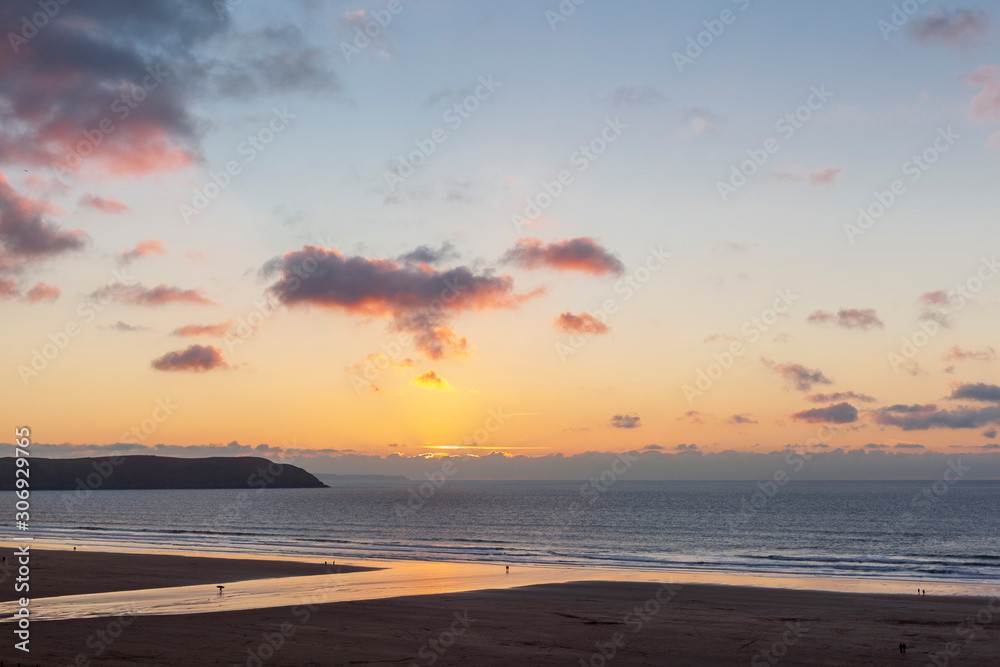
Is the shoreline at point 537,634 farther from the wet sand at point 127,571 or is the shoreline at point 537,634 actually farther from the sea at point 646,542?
the sea at point 646,542

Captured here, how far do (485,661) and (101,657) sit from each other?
10.1m

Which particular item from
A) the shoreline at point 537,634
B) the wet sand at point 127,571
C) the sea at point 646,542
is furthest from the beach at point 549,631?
the sea at point 646,542

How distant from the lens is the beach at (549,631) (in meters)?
20.4

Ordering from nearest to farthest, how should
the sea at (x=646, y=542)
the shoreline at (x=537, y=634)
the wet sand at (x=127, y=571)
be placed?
the shoreline at (x=537, y=634) → the wet sand at (x=127, y=571) → the sea at (x=646, y=542)

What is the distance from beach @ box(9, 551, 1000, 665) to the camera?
2038 centimetres

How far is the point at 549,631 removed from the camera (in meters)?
24.7

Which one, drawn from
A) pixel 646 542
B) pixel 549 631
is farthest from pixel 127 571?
pixel 646 542

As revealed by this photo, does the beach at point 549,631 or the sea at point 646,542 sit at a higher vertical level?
the beach at point 549,631

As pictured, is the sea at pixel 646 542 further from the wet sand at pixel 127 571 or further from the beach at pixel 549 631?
the beach at pixel 549 631

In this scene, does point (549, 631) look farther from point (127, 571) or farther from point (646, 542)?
point (646, 542)

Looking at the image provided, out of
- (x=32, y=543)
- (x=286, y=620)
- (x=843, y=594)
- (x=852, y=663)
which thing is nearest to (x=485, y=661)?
(x=286, y=620)

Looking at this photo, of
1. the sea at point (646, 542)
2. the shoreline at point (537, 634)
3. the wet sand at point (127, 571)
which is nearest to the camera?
the shoreline at point (537, 634)

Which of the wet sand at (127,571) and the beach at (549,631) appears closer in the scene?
the beach at (549,631)

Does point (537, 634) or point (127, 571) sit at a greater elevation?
point (537, 634)
